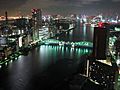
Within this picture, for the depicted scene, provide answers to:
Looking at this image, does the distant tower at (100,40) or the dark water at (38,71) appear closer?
the dark water at (38,71)

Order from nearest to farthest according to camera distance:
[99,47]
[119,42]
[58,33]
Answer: [99,47]
[119,42]
[58,33]

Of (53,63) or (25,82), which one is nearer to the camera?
(25,82)

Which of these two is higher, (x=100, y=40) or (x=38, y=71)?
(x=100, y=40)

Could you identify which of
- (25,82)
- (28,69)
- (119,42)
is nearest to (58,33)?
(119,42)

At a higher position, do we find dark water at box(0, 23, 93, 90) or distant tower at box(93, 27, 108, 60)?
distant tower at box(93, 27, 108, 60)

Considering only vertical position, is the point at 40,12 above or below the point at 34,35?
above

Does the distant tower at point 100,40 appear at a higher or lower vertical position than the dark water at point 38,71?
higher

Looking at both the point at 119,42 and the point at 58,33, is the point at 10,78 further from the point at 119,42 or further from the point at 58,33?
the point at 58,33

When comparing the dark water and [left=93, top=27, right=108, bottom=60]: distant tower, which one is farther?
[left=93, top=27, right=108, bottom=60]: distant tower

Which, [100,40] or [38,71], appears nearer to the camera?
[38,71]

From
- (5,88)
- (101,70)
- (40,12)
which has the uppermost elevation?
(40,12)

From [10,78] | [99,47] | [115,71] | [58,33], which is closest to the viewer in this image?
[115,71]
